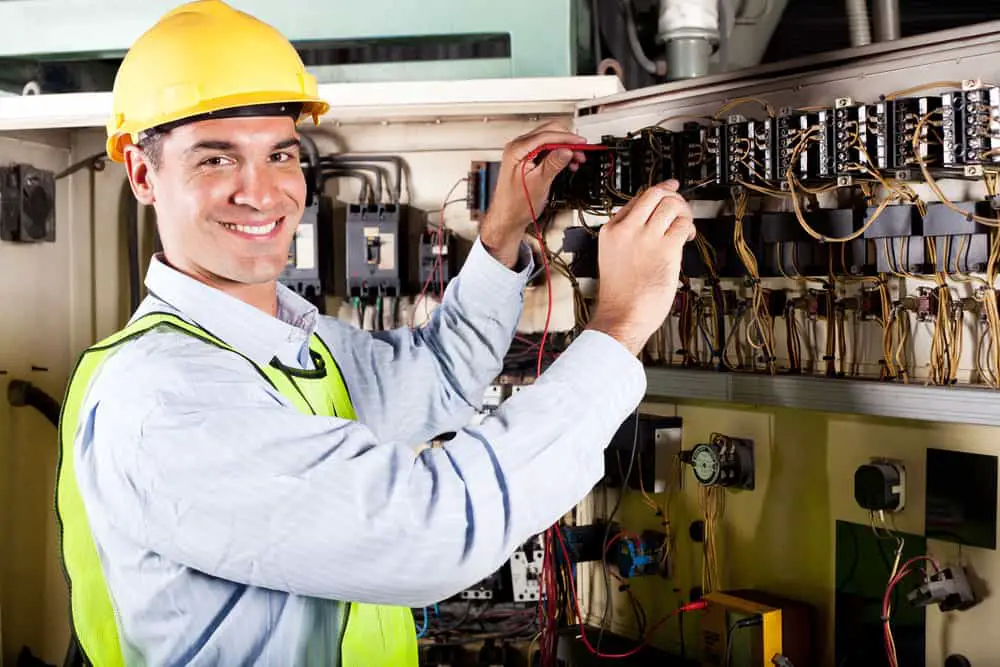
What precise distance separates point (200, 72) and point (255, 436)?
1.64 feet

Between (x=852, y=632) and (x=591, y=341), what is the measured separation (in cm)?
78

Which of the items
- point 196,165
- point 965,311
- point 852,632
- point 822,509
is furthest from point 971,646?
point 196,165

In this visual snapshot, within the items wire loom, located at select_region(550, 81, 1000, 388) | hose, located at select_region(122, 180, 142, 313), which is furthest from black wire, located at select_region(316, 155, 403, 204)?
wire loom, located at select_region(550, 81, 1000, 388)

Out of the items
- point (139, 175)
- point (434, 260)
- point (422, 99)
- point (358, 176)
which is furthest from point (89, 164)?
point (139, 175)

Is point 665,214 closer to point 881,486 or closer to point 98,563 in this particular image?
point 881,486

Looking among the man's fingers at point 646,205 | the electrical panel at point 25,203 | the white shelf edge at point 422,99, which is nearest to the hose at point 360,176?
the white shelf edge at point 422,99

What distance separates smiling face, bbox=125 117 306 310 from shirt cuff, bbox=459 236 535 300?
0.36 meters

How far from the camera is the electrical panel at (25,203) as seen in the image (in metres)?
2.32

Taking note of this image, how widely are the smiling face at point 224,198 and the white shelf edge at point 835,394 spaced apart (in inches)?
29.1

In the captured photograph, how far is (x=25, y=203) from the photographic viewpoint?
235 cm

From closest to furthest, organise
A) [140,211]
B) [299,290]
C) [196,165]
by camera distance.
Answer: [196,165]
[299,290]
[140,211]

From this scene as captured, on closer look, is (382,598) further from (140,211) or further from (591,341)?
(140,211)

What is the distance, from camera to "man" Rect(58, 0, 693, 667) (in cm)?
104

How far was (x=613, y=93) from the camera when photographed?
5.86 feet
